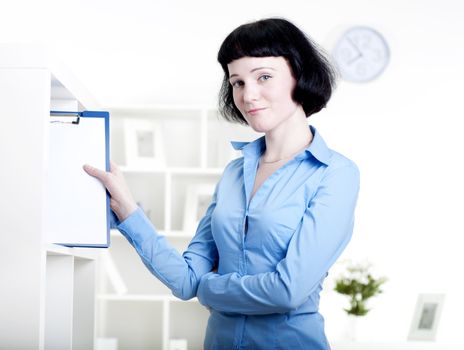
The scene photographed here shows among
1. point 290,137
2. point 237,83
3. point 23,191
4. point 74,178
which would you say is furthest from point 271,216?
point 23,191

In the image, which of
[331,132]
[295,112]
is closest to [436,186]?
[331,132]

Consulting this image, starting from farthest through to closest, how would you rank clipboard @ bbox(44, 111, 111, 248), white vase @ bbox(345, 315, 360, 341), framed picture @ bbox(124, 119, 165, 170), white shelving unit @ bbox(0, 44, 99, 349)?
framed picture @ bbox(124, 119, 165, 170) < white vase @ bbox(345, 315, 360, 341) < clipboard @ bbox(44, 111, 111, 248) < white shelving unit @ bbox(0, 44, 99, 349)

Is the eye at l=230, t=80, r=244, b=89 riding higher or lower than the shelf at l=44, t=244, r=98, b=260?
higher

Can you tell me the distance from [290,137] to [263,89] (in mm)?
151

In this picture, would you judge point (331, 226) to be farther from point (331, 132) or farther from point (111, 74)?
point (111, 74)

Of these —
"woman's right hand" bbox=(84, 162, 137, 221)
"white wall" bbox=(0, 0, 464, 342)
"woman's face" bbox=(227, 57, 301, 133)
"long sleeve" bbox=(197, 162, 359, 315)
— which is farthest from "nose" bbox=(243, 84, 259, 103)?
"white wall" bbox=(0, 0, 464, 342)

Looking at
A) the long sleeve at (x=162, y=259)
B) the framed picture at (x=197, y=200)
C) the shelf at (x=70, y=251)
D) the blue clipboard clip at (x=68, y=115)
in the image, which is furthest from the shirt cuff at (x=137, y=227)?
the framed picture at (x=197, y=200)

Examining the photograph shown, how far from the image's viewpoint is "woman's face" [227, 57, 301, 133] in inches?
64.7

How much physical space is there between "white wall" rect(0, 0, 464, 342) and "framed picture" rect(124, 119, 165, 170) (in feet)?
0.77

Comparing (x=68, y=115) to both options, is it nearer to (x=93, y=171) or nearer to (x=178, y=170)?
(x=93, y=171)

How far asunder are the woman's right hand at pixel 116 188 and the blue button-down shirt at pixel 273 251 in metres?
0.04

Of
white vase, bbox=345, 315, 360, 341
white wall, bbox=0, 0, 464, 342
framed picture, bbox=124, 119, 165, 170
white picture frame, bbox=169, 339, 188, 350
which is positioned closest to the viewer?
white vase, bbox=345, 315, 360, 341

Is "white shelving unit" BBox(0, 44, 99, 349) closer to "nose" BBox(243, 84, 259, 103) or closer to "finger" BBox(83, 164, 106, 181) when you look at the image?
"finger" BBox(83, 164, 106, 181)

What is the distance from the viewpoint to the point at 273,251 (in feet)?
5.24
